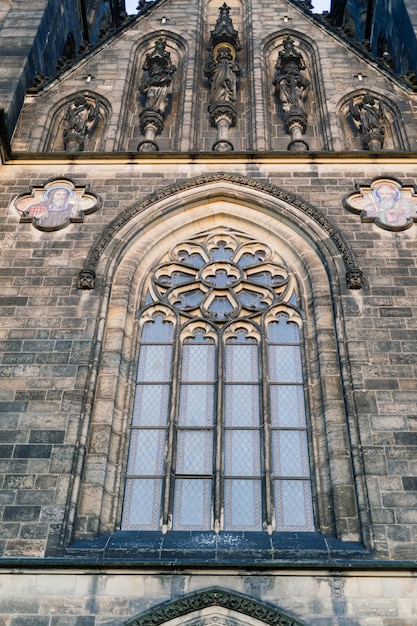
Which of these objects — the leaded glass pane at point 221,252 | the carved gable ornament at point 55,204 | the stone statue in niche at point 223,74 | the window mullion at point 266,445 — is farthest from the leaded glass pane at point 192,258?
the stone statue in niche at point 223,74

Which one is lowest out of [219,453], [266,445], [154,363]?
[219,453]

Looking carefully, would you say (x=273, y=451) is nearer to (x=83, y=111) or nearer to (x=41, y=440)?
(x=41, y=440)

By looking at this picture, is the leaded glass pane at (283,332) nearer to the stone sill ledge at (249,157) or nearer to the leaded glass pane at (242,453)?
the leaded glass pane at (242,453)

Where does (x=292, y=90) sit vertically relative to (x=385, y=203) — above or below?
above

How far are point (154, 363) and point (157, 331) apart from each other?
1.79 feet

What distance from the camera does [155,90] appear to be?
14.4 metres

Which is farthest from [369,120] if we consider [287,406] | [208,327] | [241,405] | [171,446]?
[171,446]

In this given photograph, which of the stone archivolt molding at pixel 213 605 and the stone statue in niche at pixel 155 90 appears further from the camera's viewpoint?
the stone statue in niche at pixel 155 90

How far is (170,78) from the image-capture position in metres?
14.8

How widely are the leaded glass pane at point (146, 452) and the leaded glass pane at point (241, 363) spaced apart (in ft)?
3.89

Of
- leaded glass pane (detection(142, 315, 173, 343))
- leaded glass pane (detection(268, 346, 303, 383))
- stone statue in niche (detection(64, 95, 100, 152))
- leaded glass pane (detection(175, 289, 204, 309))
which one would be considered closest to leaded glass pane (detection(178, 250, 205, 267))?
leaded glass pane (detection(175, 289, 204, 309))

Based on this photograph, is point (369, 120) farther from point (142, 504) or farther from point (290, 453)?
point (142, 504)

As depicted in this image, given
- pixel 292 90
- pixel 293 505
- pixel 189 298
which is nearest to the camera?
pixel 293 505

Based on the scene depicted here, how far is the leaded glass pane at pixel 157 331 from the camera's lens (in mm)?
10789
